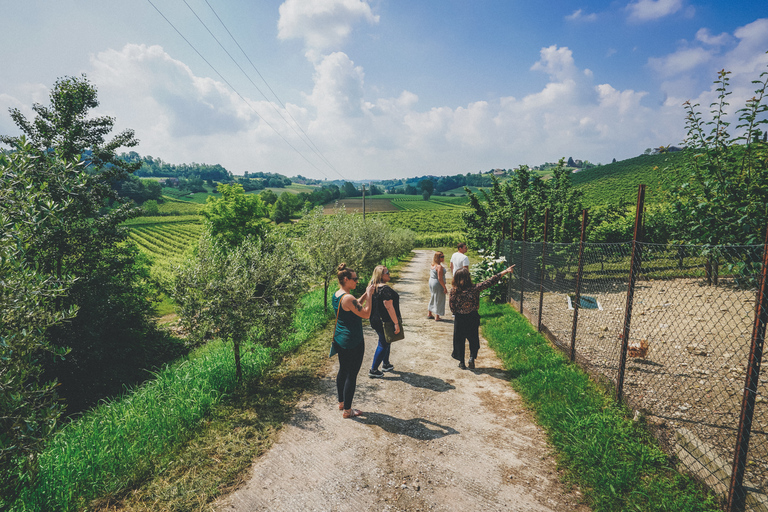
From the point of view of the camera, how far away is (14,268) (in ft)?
8.48

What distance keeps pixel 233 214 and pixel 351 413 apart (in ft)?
133

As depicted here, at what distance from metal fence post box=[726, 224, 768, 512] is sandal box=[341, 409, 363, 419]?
3.74 m

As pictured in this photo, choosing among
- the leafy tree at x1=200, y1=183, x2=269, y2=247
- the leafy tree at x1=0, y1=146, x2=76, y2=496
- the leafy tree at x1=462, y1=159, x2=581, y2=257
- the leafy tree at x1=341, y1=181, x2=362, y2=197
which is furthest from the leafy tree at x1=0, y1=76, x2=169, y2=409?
the leafy tree at x1=341, y1=181, x2=362, y2=197

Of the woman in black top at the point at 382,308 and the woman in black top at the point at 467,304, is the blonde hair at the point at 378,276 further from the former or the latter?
the woman in black top at the point at 467,304

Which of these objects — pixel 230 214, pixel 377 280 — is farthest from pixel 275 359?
pixel 230 214

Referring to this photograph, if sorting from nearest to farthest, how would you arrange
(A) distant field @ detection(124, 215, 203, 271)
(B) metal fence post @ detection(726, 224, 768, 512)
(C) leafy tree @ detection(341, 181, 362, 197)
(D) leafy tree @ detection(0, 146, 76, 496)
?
(D) leafy tree @ detection(0, 146, 76, 496) < (B) metal fence post @ detection(726, 224, 768, 512) < (A) distant field @ detection(124, 215, 203, 271) < (C) leafy tree @ detection(341, 181, 362, 197)

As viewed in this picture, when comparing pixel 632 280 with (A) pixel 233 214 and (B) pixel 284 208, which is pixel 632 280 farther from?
(B) pixel 284 208

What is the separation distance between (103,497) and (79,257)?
39.1 feet

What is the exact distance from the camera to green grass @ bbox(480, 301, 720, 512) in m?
3.09

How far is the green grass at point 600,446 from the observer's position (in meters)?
3.09

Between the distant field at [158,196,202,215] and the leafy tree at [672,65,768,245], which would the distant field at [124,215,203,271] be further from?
the leafy tree at [672,65,768,245]

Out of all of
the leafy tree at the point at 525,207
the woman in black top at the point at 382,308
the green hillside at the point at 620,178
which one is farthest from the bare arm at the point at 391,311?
Answer: the green hillside at the point at 620,178

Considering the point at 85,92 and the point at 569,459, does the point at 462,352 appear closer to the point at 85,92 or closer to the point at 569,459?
the point at 569,459

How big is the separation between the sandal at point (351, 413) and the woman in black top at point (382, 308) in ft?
4.23
